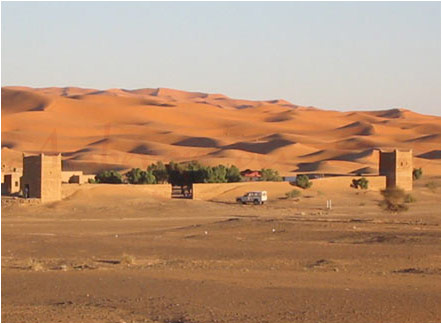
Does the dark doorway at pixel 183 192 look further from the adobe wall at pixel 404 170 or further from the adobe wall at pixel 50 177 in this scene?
the adobe wall at pixel 404 170

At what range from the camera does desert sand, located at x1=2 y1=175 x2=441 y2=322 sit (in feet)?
53.6

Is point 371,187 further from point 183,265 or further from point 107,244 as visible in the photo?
point 183,265

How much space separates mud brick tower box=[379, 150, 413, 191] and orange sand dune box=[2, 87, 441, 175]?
17.5m

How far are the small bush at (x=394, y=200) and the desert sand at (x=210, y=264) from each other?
0.72 meters

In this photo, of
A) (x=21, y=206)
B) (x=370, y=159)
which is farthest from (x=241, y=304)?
(x=370, y=159)

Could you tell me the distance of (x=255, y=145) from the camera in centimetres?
11081

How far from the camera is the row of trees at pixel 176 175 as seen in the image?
57844 millimetres

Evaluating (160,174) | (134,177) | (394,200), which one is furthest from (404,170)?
(134,177)

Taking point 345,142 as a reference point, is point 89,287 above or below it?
below

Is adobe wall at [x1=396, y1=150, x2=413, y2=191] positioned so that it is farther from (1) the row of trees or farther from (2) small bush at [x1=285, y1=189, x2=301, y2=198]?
(1) the row of trees

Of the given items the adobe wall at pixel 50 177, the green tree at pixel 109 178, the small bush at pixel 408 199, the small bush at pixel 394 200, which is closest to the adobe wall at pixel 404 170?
the small bush at pixel 408 199

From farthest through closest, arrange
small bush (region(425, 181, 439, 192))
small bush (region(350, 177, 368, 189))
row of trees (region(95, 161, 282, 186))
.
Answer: small bush (region(425, 181, 439, 192)) < small bush (region(350, 177, 368, 189)) < row of trees (region(95, 161, 282, 186))

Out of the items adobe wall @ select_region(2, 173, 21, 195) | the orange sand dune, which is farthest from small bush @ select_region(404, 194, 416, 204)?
the orange sand dune

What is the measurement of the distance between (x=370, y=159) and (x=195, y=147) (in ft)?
74.7
